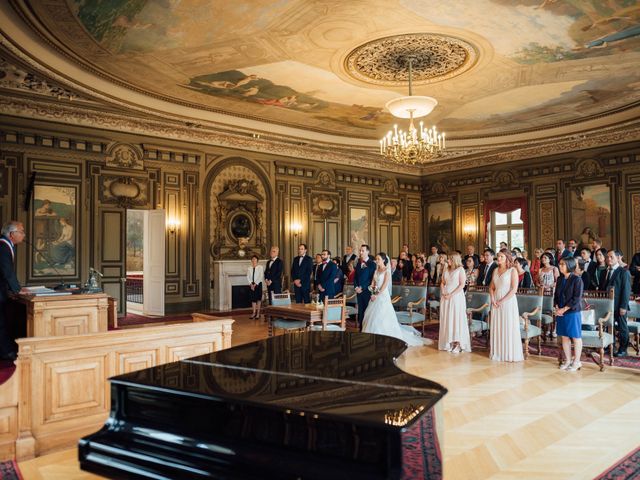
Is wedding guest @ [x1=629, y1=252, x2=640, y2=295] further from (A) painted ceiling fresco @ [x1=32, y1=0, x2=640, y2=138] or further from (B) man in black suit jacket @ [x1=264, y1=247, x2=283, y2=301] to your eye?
(B) man in black suit jacket @ [x1=264, y1=247, x2=283, y2=301]

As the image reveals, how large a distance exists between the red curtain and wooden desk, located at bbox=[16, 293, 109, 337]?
39.0ft

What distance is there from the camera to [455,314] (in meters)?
7.30

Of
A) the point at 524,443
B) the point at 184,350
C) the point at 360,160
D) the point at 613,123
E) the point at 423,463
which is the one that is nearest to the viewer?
the point at 423,463

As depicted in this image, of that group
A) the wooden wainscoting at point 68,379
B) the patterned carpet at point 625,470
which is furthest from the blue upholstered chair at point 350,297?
the patterned carpet at point 625,470

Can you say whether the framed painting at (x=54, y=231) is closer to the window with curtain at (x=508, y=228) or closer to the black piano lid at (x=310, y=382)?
the black piano lid at (x=310, y=382)

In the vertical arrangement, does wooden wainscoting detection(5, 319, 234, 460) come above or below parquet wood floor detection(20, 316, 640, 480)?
above

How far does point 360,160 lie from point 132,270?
8509mm

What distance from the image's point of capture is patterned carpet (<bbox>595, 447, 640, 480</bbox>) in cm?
323

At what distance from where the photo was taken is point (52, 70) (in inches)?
296

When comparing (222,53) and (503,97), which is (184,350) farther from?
(503,97)

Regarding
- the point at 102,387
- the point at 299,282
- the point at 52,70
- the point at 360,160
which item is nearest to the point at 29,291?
the point at 102,387

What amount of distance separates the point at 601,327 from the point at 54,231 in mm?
9426

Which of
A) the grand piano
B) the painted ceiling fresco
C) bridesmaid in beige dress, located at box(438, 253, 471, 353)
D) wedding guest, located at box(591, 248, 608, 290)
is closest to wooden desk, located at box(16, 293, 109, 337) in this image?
the grand piano

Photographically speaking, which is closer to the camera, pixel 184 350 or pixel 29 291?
pixel 184 350
